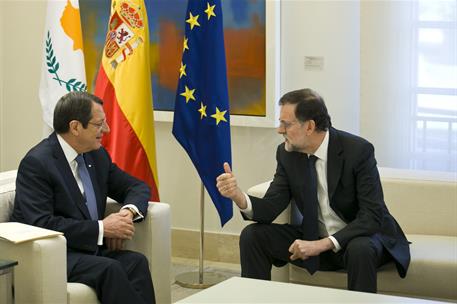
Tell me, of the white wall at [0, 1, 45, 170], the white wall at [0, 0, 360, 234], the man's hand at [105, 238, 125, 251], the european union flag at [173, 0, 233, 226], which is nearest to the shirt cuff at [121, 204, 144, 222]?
the man's hand at [105, 238, 125, 251]

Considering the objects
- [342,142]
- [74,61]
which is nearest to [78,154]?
[342,142]

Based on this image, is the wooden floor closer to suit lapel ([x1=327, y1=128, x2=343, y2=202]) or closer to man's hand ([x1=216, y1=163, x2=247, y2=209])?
man's hand ([x1=216, y1=163, x2=247, y2=209])

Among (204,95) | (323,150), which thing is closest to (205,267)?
(204,95)

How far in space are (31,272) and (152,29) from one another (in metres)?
2.64

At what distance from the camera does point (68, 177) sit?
13.4ft

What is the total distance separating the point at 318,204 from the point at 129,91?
1.61 meters

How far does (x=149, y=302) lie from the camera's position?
4070mm

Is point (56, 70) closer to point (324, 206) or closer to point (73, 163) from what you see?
point (73, 163)

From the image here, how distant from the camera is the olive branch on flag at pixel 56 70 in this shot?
575 centimetres

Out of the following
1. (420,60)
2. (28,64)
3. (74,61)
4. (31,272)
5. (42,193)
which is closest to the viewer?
(31,272)

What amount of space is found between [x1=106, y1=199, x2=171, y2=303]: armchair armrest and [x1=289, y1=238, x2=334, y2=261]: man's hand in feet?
2.09

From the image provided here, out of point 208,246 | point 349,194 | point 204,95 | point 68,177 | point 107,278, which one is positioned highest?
point 204,95

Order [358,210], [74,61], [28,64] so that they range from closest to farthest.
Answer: [358,210] → [74,61] → [28,64]

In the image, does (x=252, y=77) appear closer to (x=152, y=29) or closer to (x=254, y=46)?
(x=254, y=46)
